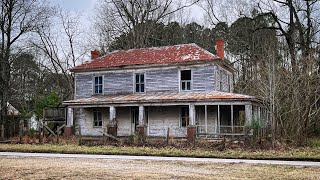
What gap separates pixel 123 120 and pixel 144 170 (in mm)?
19077

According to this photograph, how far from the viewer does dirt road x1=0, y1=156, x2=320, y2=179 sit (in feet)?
41.7

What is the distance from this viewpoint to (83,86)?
115ft

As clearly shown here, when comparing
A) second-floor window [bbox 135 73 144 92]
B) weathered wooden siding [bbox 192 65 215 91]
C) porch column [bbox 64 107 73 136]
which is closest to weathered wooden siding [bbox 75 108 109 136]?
porch column [bbox 64 107 73 136]

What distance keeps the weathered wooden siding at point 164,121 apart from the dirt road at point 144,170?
1361 centimetres

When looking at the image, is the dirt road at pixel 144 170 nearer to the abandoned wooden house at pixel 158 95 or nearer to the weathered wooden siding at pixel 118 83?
the abandoned wooden house at pixel 158 95

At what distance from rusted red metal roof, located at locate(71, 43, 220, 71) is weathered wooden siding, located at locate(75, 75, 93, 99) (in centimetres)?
87

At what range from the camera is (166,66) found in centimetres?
3131

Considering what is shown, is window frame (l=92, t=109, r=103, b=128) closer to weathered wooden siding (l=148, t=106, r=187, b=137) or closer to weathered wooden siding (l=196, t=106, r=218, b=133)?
weathered wooden siding (l=148, t=106, r=187, b=137)

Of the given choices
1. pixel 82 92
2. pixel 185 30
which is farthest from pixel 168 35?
pixel 82 92

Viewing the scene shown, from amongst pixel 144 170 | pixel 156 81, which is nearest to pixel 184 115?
pixel 156 81

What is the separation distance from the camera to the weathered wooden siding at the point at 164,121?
30.6 metres

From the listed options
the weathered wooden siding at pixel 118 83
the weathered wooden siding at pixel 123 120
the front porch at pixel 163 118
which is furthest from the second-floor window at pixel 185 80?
the weathered wooden siding at pixel 123 120

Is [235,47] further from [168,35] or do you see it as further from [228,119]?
[228,119]

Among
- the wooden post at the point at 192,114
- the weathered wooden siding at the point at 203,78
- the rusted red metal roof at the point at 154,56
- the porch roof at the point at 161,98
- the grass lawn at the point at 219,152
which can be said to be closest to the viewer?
the grass lawn at the point at 219,152
